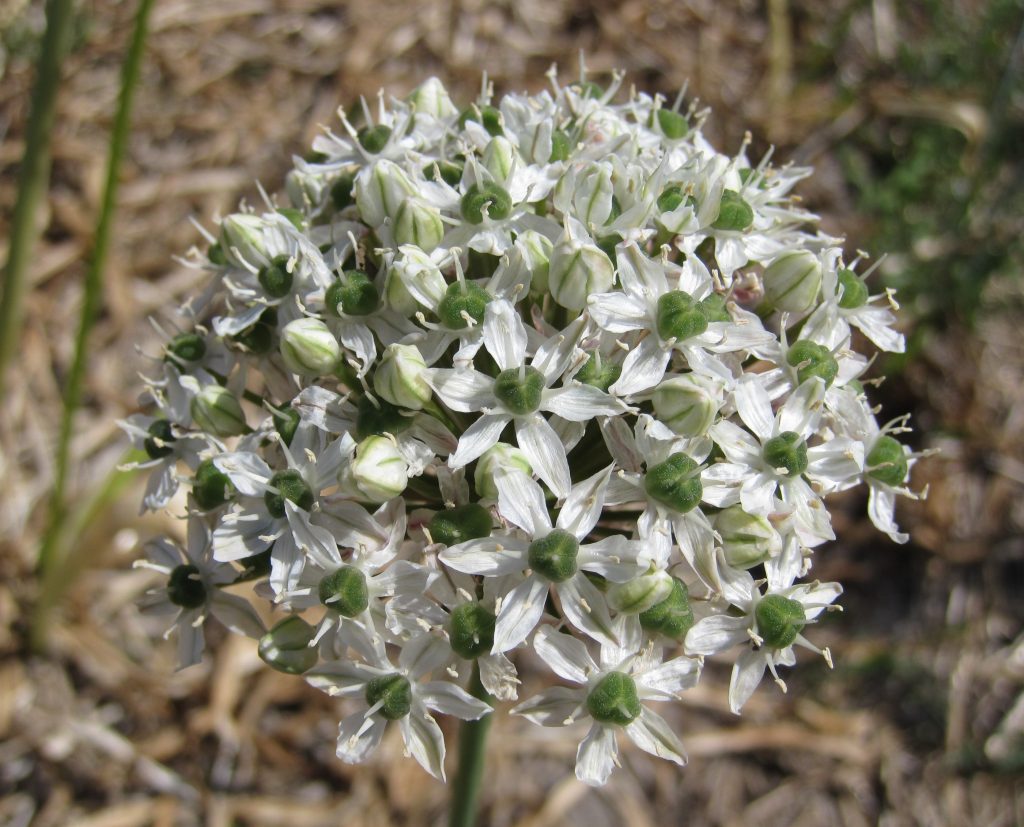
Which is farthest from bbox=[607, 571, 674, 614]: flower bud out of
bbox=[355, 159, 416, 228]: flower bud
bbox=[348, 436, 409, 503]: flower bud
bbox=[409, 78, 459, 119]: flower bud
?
bbox=[409, 78, 459, 119]: flower bud

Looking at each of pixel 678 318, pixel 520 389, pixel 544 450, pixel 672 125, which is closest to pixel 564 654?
pixel 544 450

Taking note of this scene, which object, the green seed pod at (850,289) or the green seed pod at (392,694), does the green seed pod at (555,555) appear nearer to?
the green seed pod at (392,694)

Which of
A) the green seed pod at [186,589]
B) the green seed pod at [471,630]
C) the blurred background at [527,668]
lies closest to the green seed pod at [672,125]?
the green seed pod at [471,630]

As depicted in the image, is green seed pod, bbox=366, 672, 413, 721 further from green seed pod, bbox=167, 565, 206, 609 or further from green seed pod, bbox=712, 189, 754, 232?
green seed pod, bbox=712, 189, 754, 232

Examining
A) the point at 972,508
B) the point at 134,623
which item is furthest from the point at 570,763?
the point at 972,508

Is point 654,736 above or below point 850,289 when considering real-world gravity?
below

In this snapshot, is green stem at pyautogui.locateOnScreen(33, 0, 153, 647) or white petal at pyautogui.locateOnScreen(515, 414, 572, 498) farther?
green stem at pyautogui.locateOnScreen(33, 0, 153, 647)

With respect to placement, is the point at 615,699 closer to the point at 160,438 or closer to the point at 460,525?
the point at 460,525
